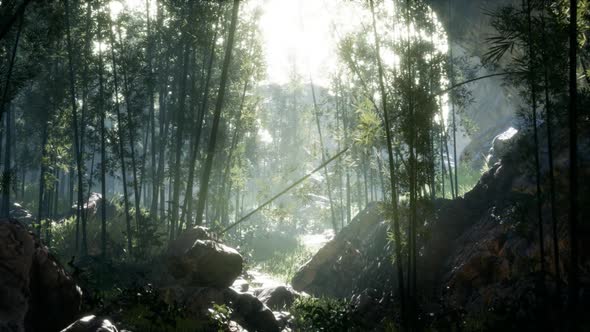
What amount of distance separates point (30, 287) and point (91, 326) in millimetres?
1171

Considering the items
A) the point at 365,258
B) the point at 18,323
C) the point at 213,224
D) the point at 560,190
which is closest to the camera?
the point at 18,323

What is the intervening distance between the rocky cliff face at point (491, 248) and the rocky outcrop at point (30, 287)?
4.92 metres

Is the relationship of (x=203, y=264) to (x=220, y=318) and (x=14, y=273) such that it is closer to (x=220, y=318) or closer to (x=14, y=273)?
(x=220, y=318)

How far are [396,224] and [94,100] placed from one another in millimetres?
10946

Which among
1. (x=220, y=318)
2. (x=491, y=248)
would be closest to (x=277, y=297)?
(x=220, y=318)

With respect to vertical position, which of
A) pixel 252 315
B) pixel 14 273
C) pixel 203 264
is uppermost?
pixel 14 273

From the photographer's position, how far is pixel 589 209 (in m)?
7.17

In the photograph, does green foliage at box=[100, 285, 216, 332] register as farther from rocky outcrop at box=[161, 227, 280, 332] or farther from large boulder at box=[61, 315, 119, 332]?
large boulder at box=[61, 315, 119, 332]

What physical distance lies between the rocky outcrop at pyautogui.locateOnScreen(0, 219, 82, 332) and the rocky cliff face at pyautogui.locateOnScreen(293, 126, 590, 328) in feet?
16.2

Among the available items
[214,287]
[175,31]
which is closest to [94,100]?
[175,31]

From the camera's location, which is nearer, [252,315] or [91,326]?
[91,326]

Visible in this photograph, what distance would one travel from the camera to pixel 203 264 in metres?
9.08

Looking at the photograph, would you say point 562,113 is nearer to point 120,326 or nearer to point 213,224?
point 120,326

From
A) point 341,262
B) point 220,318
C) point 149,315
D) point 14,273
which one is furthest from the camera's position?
point 341,262
